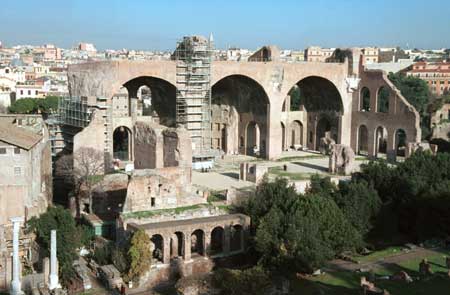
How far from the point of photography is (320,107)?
41.3 m

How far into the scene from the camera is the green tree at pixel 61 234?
1975 cm

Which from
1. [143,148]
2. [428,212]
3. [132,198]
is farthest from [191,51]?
[428,212]

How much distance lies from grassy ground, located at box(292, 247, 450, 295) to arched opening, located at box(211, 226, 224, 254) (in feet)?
13.8

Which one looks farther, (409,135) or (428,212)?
(409,135)

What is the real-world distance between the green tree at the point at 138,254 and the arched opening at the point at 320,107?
75.4 feet

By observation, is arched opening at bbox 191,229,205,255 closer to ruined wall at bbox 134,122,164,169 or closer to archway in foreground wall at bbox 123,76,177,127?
ruined wall at bbox 134,122,164,169

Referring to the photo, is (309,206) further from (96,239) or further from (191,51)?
(191,51)

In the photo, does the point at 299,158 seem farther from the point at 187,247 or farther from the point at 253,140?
the point at 187,247

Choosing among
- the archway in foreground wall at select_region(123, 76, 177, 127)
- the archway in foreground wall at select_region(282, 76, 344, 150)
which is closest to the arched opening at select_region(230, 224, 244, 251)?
the archway in foreground wall at select_region(123, 76, 177, 127)

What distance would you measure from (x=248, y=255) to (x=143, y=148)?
878 cm

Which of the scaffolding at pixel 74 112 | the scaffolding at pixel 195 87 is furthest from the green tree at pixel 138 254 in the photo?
the scaffolding at pixel 195 87

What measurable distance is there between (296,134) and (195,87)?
1188cm

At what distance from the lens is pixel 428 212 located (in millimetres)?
23203

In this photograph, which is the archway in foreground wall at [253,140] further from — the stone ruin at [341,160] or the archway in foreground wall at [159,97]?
the stone ruin at [341,160]
